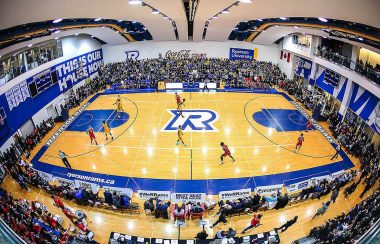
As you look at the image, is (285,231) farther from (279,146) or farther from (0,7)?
(0,7)

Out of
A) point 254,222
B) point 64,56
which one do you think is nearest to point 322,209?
point 254,222

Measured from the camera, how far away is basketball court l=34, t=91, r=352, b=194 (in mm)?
12688

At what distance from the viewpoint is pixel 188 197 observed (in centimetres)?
1038

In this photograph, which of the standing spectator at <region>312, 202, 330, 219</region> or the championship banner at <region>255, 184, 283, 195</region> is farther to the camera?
the championship banner at <region>255, 184, 283, 195</region>

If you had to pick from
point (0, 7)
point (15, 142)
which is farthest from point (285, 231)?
point (15, 142)

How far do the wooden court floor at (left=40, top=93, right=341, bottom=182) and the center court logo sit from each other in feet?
1.18

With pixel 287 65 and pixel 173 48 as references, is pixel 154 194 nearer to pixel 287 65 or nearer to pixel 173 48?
pixel 287 65

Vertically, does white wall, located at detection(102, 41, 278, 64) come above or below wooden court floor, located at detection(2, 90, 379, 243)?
above

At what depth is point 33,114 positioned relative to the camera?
714 inches

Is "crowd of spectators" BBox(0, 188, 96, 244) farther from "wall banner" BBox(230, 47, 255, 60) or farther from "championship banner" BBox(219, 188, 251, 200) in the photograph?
"wall banner" BBox(230, 47, 255, 60)

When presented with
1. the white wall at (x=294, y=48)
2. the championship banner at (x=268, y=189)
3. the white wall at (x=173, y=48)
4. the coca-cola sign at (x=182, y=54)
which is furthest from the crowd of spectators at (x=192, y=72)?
the championship banner at (x=268, y=189)

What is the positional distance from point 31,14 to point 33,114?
42.1 feet

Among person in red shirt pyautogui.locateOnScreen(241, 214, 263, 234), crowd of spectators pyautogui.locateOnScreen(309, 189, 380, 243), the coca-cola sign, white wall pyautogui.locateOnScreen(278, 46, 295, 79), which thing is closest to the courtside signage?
person in red shirt pyautogui.locateOnScreen(241, 214, 263, 234)

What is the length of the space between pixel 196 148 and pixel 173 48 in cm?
2164
